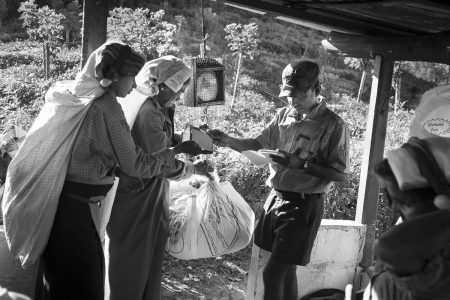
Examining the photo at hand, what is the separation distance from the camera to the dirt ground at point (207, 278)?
16.0 ft

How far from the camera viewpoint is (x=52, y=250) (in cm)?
279

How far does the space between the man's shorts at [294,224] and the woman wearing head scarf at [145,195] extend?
647 mm

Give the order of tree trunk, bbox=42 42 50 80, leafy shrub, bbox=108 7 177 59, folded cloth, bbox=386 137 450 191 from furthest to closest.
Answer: leafy shrub, bbox=108 7 177 59 < tree trunk, bbox=42 42 50 80 < folded cloth, bbox=386 137 450 191

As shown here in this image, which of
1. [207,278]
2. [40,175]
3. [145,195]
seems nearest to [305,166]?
[145,195]

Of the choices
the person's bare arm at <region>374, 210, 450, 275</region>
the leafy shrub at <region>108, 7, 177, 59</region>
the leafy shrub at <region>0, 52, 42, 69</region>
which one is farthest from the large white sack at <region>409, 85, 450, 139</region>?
the leafy shrub at <region>0, 52, 42, 69</region>

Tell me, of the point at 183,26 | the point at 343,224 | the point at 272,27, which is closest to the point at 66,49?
the point at 183,26

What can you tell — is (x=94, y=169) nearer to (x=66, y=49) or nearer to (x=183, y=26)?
(x=66, y=49)

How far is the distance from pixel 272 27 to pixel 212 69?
70.2 ft

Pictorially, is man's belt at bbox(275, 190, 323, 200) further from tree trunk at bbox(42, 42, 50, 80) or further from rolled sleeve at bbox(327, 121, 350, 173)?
tree trunk at bbox(42, 42, 50, 80)

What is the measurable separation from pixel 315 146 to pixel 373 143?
3.46 ft

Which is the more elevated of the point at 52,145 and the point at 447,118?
the point at 447,118

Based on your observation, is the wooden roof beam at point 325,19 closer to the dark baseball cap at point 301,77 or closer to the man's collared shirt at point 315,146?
the dark baseball cap at point 301,77

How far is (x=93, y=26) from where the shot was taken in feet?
11.4

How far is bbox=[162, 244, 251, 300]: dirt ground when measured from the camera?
16.0 ft
